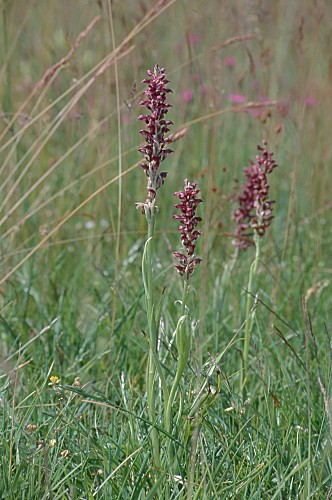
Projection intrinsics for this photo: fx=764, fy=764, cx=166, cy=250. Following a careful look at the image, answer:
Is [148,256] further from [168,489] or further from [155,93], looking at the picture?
[168,489]

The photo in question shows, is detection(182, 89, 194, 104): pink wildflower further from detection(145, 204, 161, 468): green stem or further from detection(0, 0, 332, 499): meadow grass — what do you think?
detection(145, 204, 161, 468): green stem

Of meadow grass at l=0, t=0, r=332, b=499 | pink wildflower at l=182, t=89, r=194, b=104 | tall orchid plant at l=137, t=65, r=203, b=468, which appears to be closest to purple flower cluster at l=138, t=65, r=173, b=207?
tall orchid plant at l=137, t=65, r=203, b=468

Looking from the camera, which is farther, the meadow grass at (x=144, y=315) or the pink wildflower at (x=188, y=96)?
the pink wildflower at (x=188, y=96)

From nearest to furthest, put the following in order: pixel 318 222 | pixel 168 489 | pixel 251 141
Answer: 1. pixel 168 489
2. pixel 318 222
3. pixel 251 141

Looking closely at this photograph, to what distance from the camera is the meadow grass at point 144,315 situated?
150 cm

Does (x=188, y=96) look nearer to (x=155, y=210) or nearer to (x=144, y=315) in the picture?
(x=144, y=315)

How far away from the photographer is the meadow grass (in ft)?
4.91

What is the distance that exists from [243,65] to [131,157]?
142 centimetres

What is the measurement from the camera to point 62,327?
2.21 metres

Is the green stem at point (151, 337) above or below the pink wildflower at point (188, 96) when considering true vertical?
below

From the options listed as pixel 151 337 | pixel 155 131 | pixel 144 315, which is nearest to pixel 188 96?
pixel 144 315

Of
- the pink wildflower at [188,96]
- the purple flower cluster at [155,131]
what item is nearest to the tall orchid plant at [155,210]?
the purple flower cluster at [155,131]

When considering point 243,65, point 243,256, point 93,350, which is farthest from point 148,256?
point 243,65

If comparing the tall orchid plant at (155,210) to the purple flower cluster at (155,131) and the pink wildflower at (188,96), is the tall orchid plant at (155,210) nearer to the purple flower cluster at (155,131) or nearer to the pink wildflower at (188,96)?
the purple flower cluster at (155,131)
